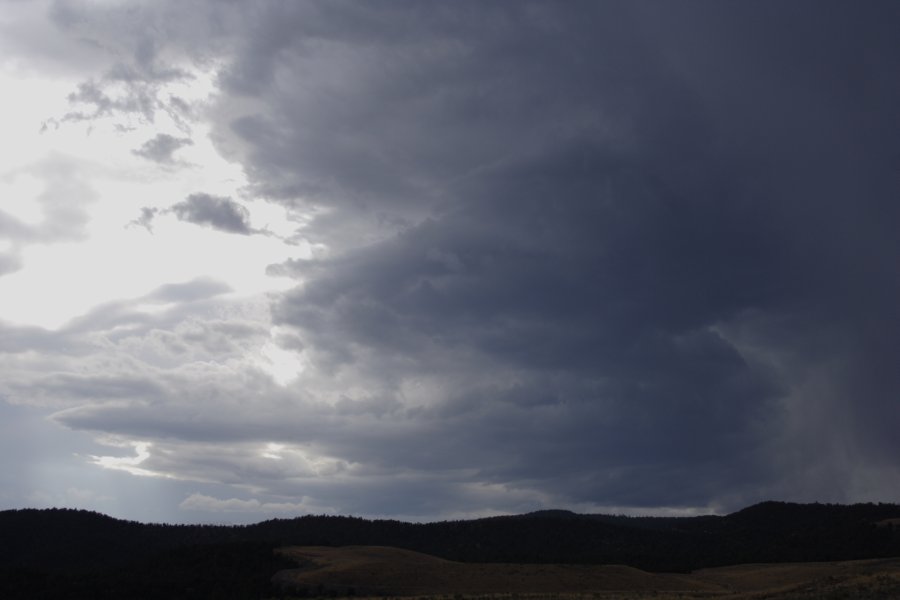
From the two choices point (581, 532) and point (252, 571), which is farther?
point (581, 532)

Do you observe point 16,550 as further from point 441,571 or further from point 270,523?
point 441,571

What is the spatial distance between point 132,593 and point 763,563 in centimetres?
7009

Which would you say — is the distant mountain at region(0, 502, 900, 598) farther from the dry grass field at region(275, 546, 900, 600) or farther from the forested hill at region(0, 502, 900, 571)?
the dry grass field at region(275, 546, 900, 600)

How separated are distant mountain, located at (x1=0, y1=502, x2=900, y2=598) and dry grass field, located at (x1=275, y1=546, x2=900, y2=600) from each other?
30.1ft

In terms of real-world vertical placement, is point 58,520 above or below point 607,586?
above

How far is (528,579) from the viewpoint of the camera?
76.4 metres

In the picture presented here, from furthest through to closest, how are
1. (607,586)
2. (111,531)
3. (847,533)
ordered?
(111,531) < (847,533) < (607,586)

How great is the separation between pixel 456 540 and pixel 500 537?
7.36 m

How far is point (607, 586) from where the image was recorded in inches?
2923

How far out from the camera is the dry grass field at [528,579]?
7031cm

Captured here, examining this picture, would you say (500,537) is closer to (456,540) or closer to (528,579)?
(456,540)

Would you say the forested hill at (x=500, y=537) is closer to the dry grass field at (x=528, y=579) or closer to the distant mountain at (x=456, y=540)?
the distant mountain at (x=456, y=540)

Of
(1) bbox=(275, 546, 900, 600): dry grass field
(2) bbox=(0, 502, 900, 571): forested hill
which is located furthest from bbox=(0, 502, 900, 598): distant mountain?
(1) bbox=(275, 546, 900, 600): dry grass field

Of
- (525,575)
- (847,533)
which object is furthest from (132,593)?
(847,533)
